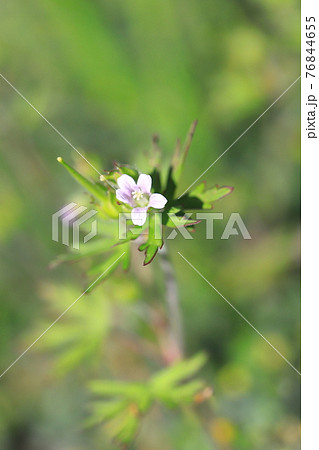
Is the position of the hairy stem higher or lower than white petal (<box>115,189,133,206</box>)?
lower

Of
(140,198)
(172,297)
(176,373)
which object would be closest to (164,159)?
(172,297)

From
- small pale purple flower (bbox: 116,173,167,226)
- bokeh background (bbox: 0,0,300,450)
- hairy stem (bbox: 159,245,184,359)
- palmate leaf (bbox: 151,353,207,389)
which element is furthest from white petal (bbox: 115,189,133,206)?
bokeh background (bbox: 0,0,300,450)

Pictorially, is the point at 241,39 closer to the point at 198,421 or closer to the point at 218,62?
the point at 218,62

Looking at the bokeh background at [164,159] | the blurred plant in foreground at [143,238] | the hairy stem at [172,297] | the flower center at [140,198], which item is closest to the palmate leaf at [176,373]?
the blurred plant in foreground at [143,238]

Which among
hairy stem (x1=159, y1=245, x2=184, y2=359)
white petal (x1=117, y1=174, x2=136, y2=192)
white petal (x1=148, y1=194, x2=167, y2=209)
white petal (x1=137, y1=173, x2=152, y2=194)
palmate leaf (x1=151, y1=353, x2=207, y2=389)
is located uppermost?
white petal (x1=117, y1=174, x2=136, y2=192)

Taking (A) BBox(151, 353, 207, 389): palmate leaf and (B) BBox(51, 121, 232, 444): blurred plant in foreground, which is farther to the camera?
(A) BBox(151, 353, 207, 389): palmate leaf

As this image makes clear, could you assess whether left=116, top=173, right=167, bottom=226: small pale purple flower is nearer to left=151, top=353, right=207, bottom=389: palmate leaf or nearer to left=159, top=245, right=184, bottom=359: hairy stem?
left=159, top=245, right=184, bottom=359: hairy stem

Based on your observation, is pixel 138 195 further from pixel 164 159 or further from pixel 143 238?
pixel 164 159
